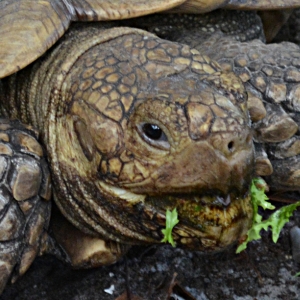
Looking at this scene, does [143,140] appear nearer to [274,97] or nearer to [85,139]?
[85,139]

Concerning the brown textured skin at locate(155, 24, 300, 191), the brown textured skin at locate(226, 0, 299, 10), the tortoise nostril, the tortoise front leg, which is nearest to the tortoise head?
the tortoise nostril

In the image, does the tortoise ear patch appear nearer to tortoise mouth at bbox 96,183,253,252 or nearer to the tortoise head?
the tortoise head

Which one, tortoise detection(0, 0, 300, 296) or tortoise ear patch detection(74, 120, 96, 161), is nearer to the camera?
tortoise detection(0, 0, 300, 296)

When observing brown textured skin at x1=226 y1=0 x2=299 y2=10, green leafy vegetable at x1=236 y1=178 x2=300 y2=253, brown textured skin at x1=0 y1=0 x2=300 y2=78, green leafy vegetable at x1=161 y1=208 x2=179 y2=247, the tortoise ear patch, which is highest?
brown textured skin at x1=0 y1=0 x2=300 y2=78

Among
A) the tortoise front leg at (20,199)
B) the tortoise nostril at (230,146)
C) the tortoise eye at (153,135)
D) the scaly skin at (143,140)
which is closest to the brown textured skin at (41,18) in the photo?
the scaly skin at (143,140)

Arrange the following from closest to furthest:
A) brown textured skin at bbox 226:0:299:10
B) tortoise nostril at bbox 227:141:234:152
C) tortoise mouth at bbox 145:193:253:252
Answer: tortoise nostril at bbox 227:141:234:152 → tortoise mouth at bbox 145:193:253:252 → brown textured skin at bbox 226:0:299:10

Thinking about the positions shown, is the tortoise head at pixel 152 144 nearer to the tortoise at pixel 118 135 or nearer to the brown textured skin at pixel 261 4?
the tortoise at pixel 118 135

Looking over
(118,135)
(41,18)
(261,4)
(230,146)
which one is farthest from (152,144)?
(261,4)
